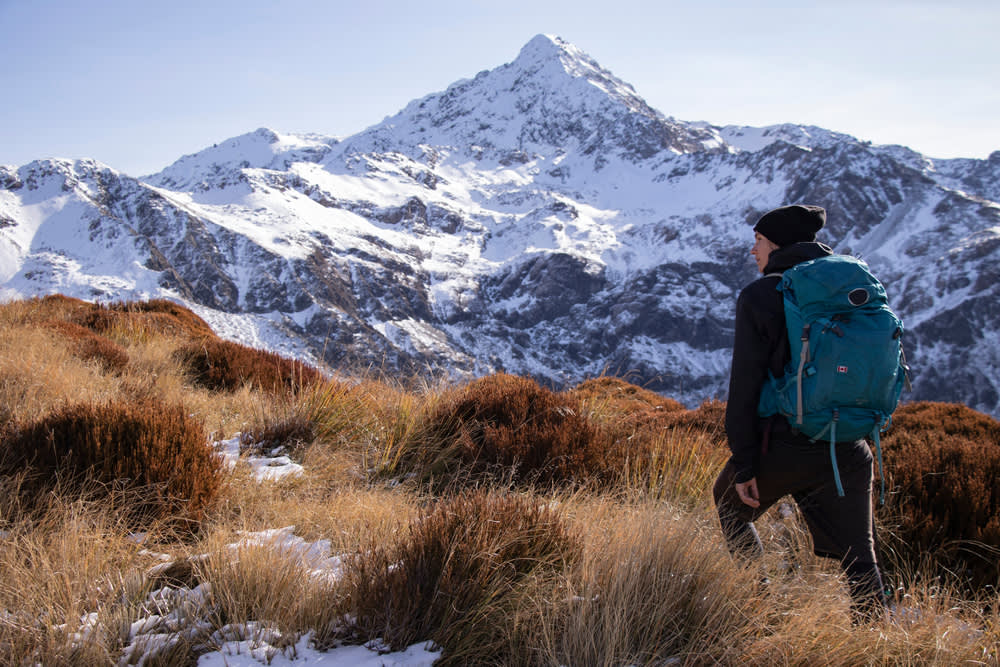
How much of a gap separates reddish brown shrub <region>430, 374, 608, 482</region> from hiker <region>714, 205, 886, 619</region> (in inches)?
64.7

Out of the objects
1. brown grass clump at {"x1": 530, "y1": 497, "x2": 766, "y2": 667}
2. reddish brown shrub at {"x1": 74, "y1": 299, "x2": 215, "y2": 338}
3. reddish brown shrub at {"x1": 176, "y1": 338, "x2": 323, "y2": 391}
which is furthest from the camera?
reddish brown shrub at {"x1": 74, "y1": 299, "x2": 215, "y2": 338}

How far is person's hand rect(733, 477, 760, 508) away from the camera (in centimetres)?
293

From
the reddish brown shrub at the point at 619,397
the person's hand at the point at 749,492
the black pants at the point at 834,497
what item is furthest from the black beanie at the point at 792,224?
the reddish brown shrub at the point at 619,397

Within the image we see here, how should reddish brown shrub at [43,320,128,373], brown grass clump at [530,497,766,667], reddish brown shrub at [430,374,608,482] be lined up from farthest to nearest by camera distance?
reddish brown shrub at [43,320,128,373], reddish brown shrub at [430,374,608,482], brown grass clump at [530,497,766,667]

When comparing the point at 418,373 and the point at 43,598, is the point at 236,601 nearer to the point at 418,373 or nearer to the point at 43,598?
the point at 43,598

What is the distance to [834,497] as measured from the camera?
9.62ft

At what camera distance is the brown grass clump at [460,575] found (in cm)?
246

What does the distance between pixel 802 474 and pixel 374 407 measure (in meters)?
4.49

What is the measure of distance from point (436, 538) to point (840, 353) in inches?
82.8

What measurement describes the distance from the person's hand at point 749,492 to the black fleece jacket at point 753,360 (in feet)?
0.08

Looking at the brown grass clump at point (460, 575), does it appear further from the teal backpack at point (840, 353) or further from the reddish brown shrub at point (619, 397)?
the reddish brown shrub at point (619, 397)

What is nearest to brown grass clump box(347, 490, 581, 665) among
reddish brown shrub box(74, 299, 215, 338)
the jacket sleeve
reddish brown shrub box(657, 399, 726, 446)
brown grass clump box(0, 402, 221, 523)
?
the jacket sleeve

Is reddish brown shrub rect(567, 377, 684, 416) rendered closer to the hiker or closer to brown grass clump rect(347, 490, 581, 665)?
the hiker

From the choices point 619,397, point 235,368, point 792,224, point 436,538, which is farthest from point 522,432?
point 235,368
